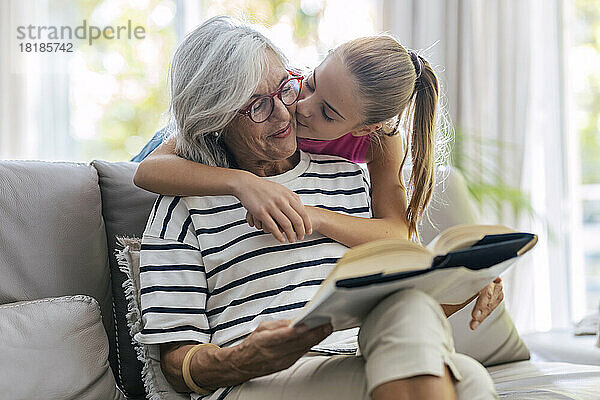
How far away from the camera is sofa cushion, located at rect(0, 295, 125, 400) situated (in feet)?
4.41

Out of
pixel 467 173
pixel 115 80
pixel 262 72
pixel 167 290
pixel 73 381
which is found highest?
pixel 115 80

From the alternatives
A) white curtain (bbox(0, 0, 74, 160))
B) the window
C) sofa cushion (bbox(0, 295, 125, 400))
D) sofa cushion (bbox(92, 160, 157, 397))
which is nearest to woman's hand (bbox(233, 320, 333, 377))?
sofa cushion (bbox(0, 295, 125, 400))

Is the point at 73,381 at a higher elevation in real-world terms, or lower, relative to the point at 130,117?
lower

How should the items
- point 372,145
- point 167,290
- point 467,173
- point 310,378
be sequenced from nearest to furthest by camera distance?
1. point 310,378
2. point 167,290
3. point 372,145
4. point 467,173

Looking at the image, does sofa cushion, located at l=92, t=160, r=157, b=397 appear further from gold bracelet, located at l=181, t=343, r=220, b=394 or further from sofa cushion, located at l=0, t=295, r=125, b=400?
gold bracelet, located at l=181, t=343, r=220, b=394

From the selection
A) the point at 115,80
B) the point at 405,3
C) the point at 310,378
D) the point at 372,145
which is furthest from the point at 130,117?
the point at 310,378

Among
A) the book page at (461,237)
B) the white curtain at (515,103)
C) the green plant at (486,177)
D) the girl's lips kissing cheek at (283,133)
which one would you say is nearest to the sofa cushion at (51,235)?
the girl's lips kissing cheek at (283,133)

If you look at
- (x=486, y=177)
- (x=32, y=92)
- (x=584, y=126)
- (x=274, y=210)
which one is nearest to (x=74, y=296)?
(x=274, y=210)

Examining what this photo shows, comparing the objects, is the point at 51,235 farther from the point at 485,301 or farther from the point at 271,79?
the point at 485,301

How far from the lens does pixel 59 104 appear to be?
10.00 ft

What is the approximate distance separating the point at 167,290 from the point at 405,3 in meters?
2.21

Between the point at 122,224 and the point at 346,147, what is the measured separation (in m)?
0.53

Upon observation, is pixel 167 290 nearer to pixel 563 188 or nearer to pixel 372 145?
pixel 372 145

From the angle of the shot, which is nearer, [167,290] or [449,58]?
[167,290]
